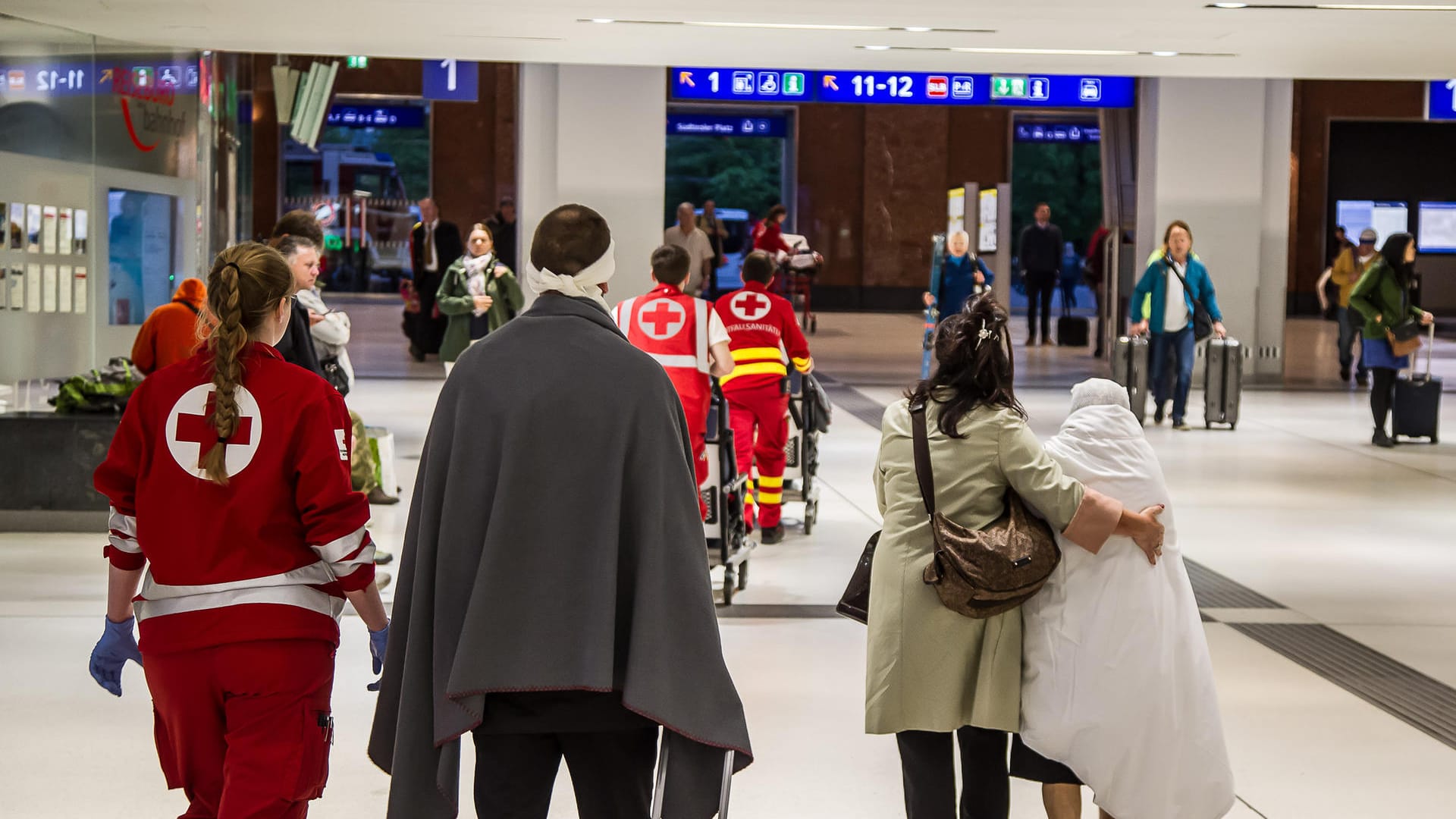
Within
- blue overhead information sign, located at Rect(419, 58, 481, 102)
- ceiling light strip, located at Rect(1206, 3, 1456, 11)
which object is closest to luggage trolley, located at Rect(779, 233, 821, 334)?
blue overhead information sign, located at Rect(419, 58, 481, 102)

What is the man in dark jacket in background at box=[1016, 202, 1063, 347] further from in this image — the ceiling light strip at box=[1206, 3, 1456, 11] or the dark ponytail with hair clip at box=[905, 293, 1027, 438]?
the dark ponytail with hair clip at box=[905, 293, 1027, 438]

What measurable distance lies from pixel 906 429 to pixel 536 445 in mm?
1323

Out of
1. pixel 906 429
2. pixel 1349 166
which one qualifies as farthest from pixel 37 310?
pixel 1349 166

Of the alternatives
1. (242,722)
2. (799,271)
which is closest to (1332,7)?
(242,722)

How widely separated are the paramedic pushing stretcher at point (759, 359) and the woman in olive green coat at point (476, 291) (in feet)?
13.1

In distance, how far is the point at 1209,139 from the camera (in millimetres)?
17891

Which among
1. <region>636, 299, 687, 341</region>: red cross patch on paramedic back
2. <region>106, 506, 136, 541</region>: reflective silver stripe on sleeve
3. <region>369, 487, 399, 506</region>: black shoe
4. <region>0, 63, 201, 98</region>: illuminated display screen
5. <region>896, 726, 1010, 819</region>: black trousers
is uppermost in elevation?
<region>0, 63, 201, 98</region>: illuminated display screen

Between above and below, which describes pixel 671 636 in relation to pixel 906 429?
below

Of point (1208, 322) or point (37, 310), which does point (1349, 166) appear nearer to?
point (1208, 322)

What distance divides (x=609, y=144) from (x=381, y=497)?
26.6 feet

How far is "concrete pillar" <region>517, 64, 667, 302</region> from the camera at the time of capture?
16.8m

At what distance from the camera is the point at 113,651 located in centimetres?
331

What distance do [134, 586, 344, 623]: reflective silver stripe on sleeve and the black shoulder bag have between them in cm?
1210

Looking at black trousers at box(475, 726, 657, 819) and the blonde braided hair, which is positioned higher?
the blonde braided hair
